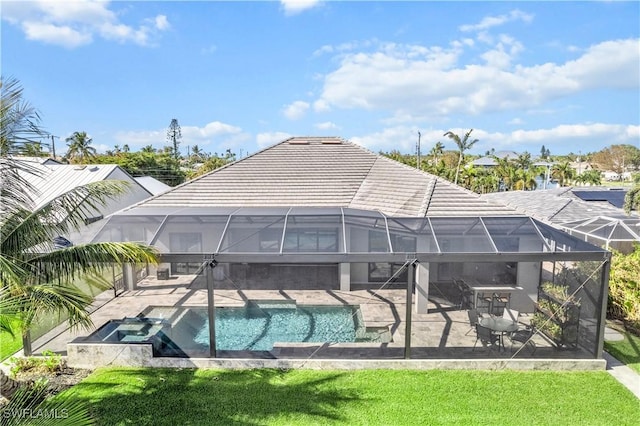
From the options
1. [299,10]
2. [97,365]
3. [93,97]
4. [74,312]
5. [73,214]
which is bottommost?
[97,365]

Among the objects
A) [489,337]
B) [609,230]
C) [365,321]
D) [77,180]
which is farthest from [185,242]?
[609,230]

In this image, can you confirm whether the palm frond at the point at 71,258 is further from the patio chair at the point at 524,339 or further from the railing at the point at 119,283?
the patio chair at the point at 524,339

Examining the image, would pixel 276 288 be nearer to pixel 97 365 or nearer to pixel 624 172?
pixel 97 365

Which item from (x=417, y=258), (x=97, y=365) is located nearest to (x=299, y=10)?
(x=417, y=258)

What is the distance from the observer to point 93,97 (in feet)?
81.6

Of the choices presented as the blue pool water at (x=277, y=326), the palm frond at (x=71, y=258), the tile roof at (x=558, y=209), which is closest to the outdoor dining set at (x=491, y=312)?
the blue pool water at (x=277, y=326)

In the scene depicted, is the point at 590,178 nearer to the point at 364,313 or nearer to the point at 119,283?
the point at 364,313

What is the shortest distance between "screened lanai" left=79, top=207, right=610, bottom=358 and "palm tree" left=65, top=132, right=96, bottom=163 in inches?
2433

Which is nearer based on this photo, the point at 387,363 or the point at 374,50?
the point at 387,363

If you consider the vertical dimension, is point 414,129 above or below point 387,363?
above

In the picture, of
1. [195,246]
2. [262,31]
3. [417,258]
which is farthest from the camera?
[262,31]

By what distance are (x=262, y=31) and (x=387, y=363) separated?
14.8 meters

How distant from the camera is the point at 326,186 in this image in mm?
18016

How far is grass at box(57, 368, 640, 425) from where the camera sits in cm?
806
